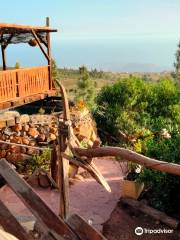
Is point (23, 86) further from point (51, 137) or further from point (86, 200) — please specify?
point (86, 200)

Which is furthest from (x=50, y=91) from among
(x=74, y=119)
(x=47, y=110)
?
(x=74, y=119)

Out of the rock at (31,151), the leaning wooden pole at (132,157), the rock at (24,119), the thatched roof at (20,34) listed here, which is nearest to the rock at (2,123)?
the rock at (24,119)

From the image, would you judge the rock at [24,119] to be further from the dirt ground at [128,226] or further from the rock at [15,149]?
the dirt ground at [128,226]

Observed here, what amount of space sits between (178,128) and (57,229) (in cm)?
590

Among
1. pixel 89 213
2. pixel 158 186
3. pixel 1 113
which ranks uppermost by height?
pixel 1 113

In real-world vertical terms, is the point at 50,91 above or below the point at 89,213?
above

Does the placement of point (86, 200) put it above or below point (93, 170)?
below

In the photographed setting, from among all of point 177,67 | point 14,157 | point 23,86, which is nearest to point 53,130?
point 14,157

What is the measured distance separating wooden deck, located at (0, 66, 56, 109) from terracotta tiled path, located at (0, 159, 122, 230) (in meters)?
2.99

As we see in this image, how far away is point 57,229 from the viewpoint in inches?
107

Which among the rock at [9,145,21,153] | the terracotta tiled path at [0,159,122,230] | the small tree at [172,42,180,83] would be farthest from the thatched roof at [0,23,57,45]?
the small tree at [172,42,180,83]

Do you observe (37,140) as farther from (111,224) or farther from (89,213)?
(111,224)

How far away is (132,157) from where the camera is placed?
3.61m

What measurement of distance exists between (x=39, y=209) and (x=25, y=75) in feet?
31.1
